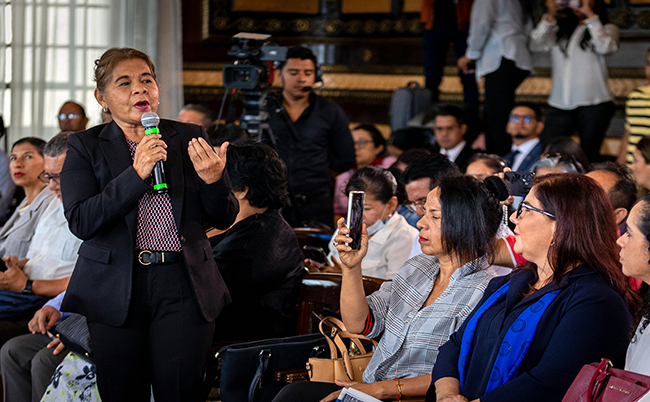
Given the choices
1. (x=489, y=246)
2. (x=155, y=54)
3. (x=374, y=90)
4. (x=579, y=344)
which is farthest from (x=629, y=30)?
(x=579, y=344)

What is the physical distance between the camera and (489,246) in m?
1.92

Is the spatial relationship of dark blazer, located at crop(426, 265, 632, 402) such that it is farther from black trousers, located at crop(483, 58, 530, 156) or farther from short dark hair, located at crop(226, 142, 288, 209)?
black trousers, located at crop(483, 58, 530, 156)

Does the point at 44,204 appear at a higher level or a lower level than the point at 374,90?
lower

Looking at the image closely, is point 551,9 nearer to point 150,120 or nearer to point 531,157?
point 531,157

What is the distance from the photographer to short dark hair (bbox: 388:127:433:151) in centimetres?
474

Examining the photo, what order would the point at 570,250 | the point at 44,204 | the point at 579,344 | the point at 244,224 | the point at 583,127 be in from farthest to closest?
the point at 583,127 < the point at 44,204 < the point at 244,224 < the point at 570,250 < the point at 579,344

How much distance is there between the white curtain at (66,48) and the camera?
5.22m

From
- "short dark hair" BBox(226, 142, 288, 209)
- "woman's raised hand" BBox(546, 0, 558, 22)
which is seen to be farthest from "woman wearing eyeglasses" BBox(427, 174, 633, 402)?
"woman's raised hand" BBox(546, 0, 558, 22)

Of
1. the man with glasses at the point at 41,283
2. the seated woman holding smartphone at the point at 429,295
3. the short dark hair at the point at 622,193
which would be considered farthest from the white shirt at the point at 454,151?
the seated woman holding smartphone at the point at 429,295

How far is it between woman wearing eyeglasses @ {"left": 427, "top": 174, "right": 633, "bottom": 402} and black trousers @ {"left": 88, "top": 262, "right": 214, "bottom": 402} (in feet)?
2.21

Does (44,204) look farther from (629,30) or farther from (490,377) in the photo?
(629,30)

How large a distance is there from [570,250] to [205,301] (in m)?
0.96

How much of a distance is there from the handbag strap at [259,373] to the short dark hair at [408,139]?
2878mm

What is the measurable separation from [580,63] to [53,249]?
11.2 feet
